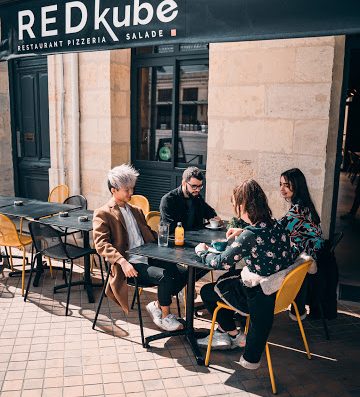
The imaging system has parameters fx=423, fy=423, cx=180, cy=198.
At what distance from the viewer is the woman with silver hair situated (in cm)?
378

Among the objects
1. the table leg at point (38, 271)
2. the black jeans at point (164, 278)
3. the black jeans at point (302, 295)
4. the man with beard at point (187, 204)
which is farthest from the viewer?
the table leg at point (38, 271)

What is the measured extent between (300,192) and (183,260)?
1.32 meters

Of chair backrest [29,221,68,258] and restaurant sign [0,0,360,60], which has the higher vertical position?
restaurant sign [0,0,360,60]

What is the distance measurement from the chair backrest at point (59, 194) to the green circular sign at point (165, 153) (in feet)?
5.08

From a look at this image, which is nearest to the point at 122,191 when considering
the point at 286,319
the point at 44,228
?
the point at 44,228

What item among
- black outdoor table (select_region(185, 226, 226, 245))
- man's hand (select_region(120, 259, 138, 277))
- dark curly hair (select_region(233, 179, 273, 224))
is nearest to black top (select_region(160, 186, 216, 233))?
black outdoor table (select_region(185, 226, 226, 245))

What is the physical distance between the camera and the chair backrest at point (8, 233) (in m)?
4.72

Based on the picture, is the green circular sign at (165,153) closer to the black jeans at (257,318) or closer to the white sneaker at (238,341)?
the white sneaker at (238,341)

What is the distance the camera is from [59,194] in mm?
6586

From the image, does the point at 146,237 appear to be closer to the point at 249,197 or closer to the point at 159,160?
the point at 249,197

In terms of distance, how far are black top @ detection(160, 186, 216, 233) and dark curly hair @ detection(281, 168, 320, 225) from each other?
1.03 meters

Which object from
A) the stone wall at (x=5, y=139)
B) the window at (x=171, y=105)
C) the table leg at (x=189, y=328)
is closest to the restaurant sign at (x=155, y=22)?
the table leg at (x=189, y=328)

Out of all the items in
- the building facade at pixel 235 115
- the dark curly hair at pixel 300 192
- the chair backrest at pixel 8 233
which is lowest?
the chair backrest at pixel 8 233

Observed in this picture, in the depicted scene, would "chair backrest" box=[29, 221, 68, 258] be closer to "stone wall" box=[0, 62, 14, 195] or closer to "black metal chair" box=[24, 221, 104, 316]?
"black metal chair" box=[24, 221, 104, 316]
